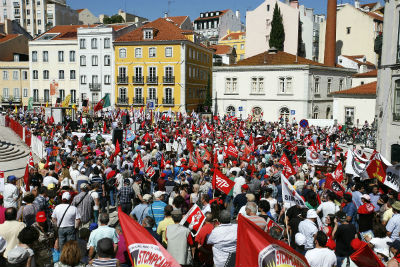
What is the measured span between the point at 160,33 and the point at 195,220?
4710cm

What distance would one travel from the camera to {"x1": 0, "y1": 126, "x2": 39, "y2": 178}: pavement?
829 inches

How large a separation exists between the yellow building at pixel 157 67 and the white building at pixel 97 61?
1228 mm

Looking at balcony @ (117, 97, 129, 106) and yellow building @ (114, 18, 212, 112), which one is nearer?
yellow building @ (114, 18, 212, 112)

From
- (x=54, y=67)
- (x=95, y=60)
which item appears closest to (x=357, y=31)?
(x=95, y=60)

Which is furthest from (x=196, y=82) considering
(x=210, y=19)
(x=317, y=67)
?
(x=210, y=19)

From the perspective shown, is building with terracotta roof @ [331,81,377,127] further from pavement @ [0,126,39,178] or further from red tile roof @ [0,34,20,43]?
red tile roof @ [0,34,20,43]

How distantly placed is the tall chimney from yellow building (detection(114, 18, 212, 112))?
18418mm

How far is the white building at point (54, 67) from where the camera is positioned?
55.4m

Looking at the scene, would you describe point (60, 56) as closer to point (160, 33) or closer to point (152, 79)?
point (152, 79)

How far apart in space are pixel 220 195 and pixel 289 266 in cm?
595

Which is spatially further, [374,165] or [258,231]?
[374,165]

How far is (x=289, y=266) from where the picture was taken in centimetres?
507

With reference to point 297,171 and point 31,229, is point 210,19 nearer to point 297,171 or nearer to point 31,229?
point 297,171

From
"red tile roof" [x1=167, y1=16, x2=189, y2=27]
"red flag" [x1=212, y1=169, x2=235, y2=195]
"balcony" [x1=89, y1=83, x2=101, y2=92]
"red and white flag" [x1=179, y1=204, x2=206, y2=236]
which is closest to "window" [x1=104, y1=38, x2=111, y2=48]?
"balcony" [x1=89, y1=83, x2=101, y2=92]
